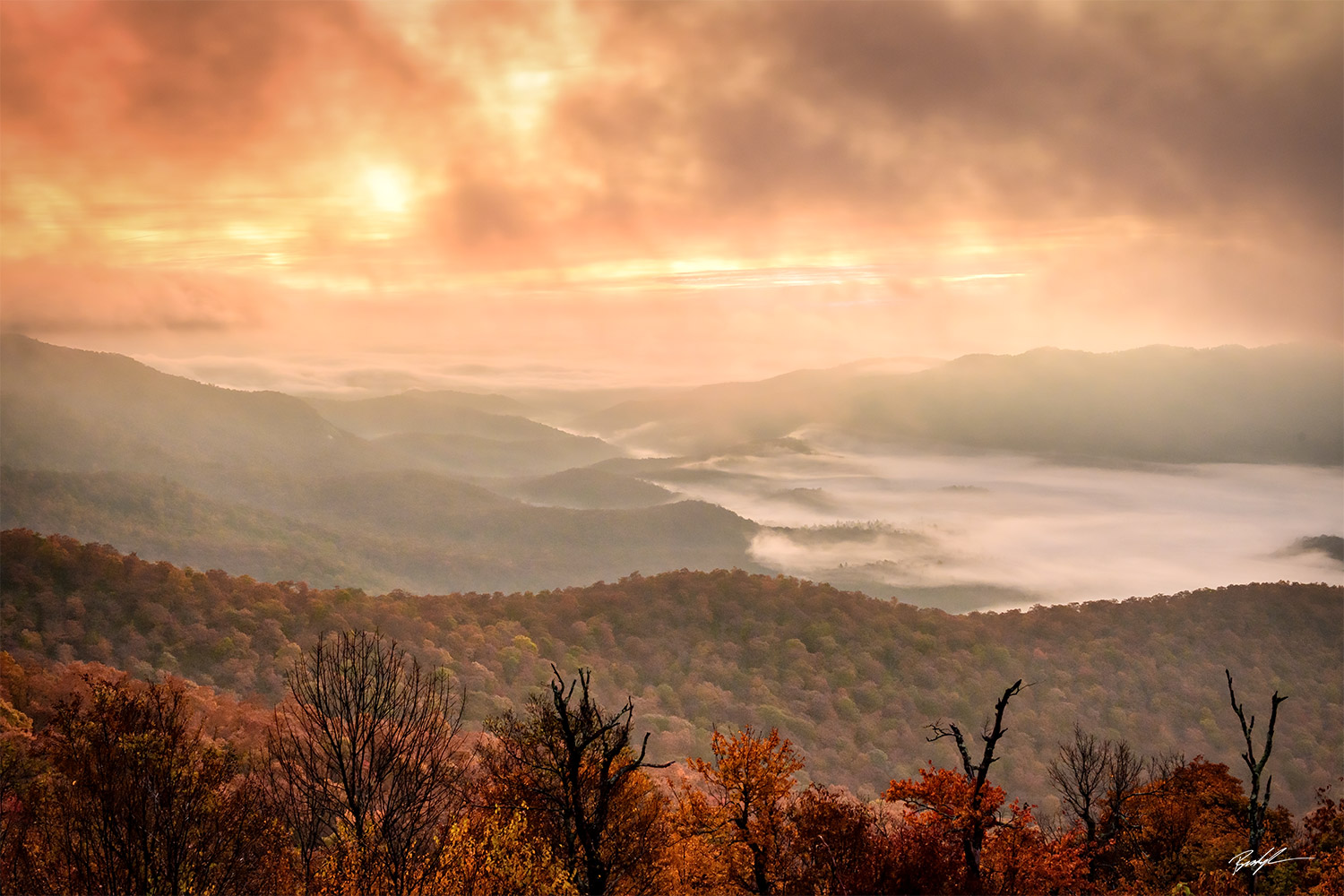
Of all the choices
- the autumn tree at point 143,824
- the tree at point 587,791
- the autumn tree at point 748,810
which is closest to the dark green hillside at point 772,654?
the tree at point 587,791

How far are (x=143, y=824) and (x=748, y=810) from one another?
18995mm

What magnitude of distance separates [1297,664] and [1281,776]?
5429 centimetres

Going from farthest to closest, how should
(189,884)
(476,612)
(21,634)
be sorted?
(476,612), (21,634), (189,884)

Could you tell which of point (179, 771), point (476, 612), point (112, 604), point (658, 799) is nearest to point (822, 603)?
point (476, 612)

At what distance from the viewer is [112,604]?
14212cm

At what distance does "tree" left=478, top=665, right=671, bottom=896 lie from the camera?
73.2 ft

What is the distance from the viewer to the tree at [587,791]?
22.3 m

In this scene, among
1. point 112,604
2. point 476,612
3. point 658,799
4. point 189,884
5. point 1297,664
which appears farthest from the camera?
point 1297,664

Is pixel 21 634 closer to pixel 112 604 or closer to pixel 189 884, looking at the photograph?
pixel 112 604

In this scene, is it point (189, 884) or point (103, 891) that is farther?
point (189, 884)

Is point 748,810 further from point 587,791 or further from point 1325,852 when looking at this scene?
point 1325,852

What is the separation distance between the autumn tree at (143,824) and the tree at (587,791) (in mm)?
9049

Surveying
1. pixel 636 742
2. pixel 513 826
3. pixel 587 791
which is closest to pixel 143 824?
pixel 513 826

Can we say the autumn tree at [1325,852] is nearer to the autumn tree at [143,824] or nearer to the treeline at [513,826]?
the treeline at [513,826]
